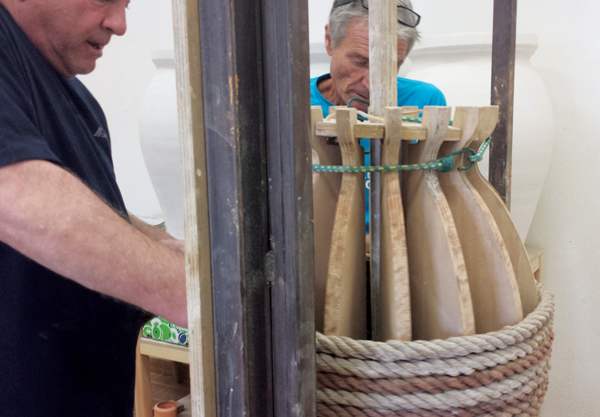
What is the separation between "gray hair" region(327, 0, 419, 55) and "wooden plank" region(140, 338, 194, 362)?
71cm

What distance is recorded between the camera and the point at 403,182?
49 cm

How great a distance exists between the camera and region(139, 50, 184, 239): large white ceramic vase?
37cm

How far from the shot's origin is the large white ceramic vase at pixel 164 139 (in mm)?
370

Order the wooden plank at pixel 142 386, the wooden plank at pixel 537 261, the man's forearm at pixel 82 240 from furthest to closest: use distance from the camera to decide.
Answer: the wooden plank at pixel 537 261, the wooden plank at pixel 142 386, the man's forearm at pixel 82 240

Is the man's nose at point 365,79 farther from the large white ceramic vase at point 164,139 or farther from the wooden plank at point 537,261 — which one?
the large white ceramic vase at point 164,139

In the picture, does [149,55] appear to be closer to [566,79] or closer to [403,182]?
[403,182]

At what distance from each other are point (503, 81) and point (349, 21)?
40 cm

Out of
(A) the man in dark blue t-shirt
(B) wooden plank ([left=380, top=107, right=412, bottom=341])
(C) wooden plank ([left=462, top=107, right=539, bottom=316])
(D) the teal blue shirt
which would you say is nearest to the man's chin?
(A) the man in dark blue t-shirt

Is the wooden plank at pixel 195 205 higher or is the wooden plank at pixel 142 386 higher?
the wooden plank at pixel 195 205

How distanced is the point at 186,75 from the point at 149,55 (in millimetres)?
62

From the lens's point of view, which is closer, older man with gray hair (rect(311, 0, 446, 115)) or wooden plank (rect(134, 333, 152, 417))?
wooden plank (rect(134, 333, 152, 417))

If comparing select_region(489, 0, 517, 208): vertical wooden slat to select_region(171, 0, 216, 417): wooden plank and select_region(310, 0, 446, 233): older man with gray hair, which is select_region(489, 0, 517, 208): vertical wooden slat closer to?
select_region(310, 0, 446, 233): older man with gray hair

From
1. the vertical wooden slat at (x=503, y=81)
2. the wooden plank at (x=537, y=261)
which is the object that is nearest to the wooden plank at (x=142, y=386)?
the vertical wooden slat at (x=503, y=81)

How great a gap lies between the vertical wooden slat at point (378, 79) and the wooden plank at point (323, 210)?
3cm
